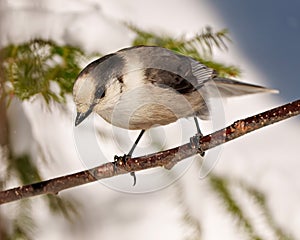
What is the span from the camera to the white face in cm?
92

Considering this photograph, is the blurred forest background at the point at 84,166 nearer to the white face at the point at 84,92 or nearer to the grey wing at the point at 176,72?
the grey wing at the point at 176,72

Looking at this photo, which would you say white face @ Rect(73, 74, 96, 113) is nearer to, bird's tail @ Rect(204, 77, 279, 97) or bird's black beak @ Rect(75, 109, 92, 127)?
bird's black beak @ Rect(75, 109, 92, 127)

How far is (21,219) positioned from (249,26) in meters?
0.58

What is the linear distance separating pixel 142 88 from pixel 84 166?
0.29m

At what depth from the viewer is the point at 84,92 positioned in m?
0.92

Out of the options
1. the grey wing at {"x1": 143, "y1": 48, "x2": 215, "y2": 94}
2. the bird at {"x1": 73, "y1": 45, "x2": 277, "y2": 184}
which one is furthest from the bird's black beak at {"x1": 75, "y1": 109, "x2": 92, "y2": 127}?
the grey wing at {"x1": 143, "y1": 48, "x2": 215, "y2": 94}

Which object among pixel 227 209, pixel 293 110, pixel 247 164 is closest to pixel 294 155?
pixel 247 164

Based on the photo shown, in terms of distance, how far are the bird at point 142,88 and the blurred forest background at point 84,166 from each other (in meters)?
0.09

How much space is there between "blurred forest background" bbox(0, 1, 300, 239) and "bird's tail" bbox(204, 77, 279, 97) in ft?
0.05

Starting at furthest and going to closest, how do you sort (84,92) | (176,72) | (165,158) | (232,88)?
1. (232,88)
2. (176,72)
3. (84,92)
4. (165,158)

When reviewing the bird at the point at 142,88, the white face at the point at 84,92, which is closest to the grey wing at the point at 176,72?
the bird at the point at 142,88

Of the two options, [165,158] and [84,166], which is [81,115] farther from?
[84,166]

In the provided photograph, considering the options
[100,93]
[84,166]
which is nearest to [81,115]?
[100,93]

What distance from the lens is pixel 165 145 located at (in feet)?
4.11
